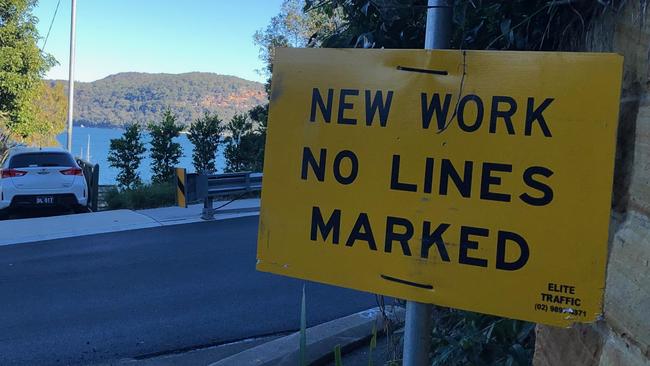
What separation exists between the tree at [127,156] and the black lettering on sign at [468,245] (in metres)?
16.1

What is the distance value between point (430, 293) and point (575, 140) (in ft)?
1.80

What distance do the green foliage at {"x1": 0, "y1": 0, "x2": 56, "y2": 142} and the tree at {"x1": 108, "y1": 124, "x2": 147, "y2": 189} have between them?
286 cm

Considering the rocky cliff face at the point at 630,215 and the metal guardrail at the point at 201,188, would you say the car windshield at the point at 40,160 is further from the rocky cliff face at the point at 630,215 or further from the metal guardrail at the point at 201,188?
the rocky cliff face at the point at 630,215

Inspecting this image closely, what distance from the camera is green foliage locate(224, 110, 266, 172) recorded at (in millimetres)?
18641

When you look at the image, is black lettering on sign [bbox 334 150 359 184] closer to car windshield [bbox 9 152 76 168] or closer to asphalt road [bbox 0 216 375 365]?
asphalt road [bbox 0 216 375 365]

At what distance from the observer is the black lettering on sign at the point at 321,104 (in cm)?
173

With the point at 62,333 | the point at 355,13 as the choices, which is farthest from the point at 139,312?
the point at 355,13

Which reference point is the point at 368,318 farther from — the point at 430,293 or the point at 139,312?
the point at 430,293

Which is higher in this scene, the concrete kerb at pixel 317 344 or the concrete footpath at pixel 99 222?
the concrete kerb at pixel 317 344

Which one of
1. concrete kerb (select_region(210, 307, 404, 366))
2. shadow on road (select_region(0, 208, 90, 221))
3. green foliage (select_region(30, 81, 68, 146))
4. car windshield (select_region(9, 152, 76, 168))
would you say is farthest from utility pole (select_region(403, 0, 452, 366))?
green foliage (select_region(30, 81, 68, 146))

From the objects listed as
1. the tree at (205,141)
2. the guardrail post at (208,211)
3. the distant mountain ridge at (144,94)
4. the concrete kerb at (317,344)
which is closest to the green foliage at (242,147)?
the tree at (205,141)

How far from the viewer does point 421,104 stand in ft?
5.28

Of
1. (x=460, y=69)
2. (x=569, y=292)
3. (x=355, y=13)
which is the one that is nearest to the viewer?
(x=569, y=292)

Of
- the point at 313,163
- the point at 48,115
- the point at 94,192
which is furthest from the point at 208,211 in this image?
the point at 48,115
